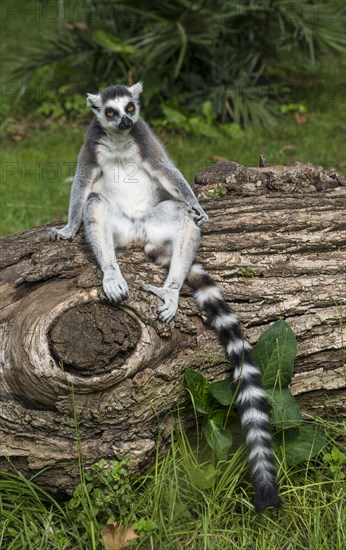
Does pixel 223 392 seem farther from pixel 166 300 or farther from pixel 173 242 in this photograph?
pixel 173 242

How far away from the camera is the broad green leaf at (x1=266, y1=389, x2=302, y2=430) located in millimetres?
3643

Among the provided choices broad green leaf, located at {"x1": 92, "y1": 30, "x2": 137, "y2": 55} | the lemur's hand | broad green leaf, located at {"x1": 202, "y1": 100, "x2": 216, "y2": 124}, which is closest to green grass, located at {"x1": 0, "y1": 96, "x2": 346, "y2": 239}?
broad green leaf, located at {"x1": 202, "y1": 100, "x2": 216, "y2": 124}

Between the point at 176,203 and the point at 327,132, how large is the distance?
5.28 meters

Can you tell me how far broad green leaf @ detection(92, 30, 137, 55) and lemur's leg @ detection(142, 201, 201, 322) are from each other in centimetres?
520

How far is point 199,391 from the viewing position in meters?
3.69

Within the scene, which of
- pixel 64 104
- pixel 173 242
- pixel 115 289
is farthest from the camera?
pixel 64 104

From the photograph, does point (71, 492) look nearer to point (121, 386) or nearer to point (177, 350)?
point (121, 386)

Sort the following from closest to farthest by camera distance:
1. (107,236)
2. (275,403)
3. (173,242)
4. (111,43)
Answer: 1. (275,403)
2. (107,236)
3. (173,242)
4. (111,43)

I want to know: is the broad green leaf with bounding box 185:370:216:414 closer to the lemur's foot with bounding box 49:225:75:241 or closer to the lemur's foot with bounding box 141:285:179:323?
the lemur's foot with bounding box 141:285:179:323

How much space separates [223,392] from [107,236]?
3.23ft

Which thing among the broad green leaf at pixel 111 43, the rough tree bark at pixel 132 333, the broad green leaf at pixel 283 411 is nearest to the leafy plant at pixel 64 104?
the broad green leaf at pixel 111 43

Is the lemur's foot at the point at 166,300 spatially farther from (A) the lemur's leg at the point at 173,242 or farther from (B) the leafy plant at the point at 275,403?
(B) the leafy plant at the point at 275,403

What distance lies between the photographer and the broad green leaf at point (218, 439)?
142 inches

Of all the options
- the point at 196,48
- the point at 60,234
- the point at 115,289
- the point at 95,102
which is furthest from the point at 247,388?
the point at 196,48
